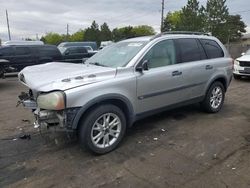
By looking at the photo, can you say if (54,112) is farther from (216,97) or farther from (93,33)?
(93,33)

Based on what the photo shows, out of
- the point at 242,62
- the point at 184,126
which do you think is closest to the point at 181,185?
the point at 184,126

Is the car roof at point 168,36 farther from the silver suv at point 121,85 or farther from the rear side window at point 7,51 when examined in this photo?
the rear side window at point 7,51

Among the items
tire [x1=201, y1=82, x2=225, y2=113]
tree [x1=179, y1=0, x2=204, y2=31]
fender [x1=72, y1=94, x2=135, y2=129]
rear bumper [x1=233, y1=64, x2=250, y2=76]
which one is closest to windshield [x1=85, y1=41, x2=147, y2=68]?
fender [x1=72, y1=94, x2=135, y2=129]

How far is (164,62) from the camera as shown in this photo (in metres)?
5.25

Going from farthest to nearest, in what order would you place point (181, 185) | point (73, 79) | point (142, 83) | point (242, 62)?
point (242, 62) < point (142, 83) < point (73, 79) < point (181, 185)

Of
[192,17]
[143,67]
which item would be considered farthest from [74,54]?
[192,17]

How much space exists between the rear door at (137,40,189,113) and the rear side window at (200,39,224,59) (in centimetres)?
105

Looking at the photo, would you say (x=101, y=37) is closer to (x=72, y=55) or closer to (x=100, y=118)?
(x=72, y=55)

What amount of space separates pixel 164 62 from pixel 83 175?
Answer: 248cm

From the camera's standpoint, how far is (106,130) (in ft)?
14.6

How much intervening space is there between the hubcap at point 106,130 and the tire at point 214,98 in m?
2.57

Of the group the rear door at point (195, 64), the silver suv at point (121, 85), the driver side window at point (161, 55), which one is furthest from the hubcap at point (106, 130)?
the rear door at point (195, 64)

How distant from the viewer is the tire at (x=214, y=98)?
6328mm

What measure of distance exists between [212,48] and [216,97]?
1085 millimetres
